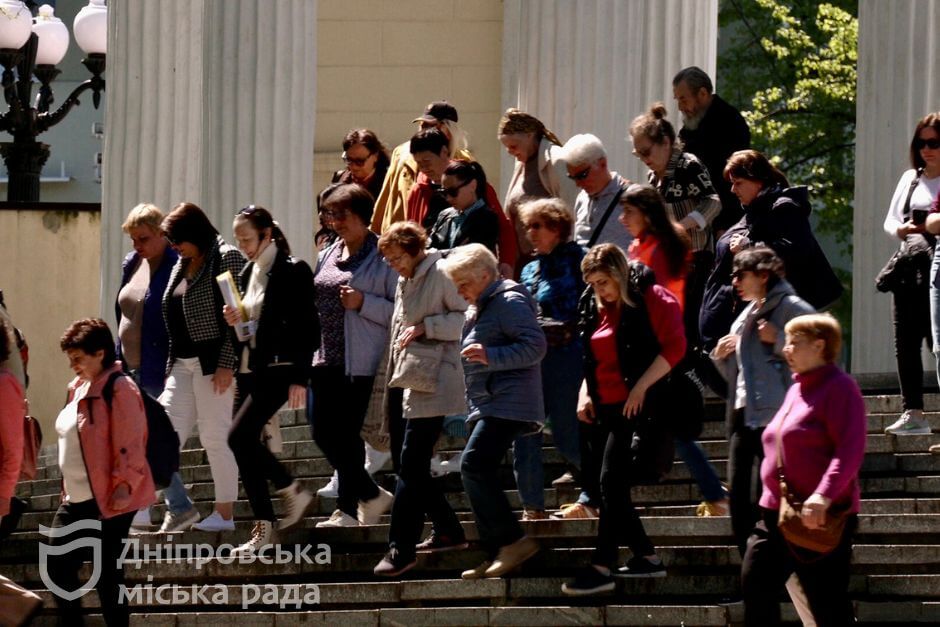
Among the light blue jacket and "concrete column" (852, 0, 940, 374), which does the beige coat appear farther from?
"concrete column" (852, 0, 940, 374)

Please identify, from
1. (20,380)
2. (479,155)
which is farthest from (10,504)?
(479,155)

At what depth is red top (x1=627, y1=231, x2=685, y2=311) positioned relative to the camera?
40.2ft

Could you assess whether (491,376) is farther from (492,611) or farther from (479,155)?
(479,155)

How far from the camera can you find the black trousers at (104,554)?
468 inches

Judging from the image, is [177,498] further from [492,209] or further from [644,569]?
[644,569]

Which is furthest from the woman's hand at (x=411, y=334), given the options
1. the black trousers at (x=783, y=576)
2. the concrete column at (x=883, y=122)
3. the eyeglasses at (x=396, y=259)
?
the concrete column at (x=883, y=122)

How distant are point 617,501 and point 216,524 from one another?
2.59 metres

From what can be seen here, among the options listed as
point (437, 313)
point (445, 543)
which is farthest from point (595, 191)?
point (445, 543)

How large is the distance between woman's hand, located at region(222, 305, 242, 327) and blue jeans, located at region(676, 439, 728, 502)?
2.37 metres

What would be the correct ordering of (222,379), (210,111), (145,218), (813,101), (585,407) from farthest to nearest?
(813,101) < (210,111) < (145,218) < (222,379) < (585,407)

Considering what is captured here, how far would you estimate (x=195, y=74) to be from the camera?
17.2m

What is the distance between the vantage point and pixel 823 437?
1025cm

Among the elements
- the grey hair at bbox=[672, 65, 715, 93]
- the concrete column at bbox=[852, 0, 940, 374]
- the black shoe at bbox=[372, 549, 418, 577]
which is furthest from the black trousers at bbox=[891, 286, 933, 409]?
the concrete column at bbox=[852, 0, 940, 374]

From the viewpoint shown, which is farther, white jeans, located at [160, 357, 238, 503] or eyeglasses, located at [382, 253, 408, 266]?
white jeans, located at [160, 357, 238, 503]
